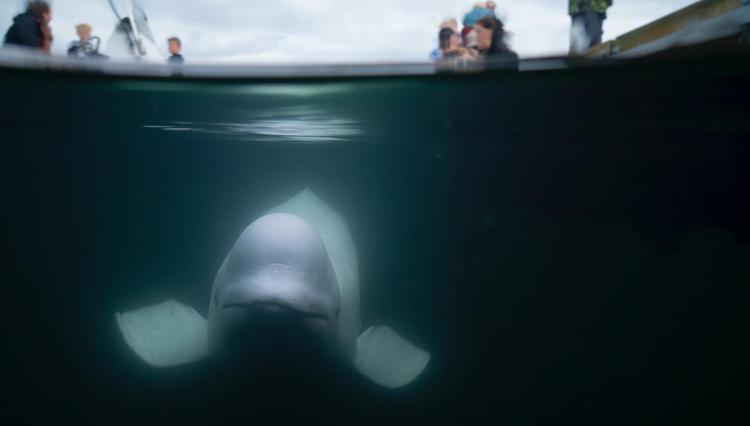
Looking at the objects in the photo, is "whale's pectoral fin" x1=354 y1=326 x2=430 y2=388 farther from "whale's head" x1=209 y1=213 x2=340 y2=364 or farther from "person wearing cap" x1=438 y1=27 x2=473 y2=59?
"person wearing cap" x1=438 y1=27 x2=473 y2=59

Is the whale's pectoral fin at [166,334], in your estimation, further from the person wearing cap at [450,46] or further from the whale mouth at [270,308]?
the person wearing cap at [450,46]

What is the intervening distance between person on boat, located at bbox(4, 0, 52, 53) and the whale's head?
2447 mm

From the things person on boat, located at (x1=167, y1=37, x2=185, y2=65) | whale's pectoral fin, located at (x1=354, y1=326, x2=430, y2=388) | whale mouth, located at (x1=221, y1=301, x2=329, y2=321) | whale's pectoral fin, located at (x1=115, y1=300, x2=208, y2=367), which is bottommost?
whale's pectoral fin, located at (x1=354, y1=326, x2=430, y2=388)

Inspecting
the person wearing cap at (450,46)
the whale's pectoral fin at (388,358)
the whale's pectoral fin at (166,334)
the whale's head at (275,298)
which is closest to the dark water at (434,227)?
the whale's pectoral fin at (388,358)

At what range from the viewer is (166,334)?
442 cm

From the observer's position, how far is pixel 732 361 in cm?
1052

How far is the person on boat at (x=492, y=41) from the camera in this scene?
12.6 ft

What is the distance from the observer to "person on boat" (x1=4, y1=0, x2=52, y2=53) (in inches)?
159

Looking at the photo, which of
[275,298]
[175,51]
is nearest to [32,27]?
[175,51]

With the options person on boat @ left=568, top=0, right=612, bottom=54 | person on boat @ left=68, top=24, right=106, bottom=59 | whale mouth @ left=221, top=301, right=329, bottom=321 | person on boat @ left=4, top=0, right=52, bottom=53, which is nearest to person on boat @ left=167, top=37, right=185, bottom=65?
person on boat @ left=68, top=24, right=106, bottom=59

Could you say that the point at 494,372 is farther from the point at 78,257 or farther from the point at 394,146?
the point at 78,257

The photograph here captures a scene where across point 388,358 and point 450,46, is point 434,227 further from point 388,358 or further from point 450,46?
point 450,46

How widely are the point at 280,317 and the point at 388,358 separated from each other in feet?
5.44

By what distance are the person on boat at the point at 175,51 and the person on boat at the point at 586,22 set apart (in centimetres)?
319
